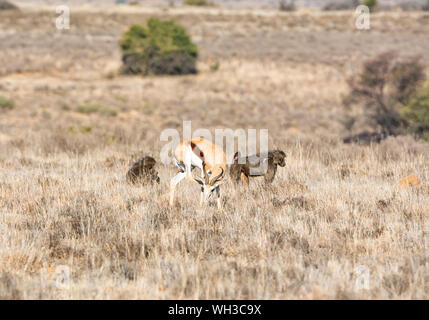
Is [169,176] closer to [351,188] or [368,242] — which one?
[351,188]

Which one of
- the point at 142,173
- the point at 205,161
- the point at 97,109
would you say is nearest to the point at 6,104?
the point at 97,109

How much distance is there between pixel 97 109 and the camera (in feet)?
72.6

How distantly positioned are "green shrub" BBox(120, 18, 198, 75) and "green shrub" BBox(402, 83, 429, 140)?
17738mm

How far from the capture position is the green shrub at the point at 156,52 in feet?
102

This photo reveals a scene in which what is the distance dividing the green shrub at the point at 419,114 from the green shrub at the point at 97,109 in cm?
1224

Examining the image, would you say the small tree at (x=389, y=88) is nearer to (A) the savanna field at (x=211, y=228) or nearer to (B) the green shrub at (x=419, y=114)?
(B) the green shrub at (x=419, y=114)

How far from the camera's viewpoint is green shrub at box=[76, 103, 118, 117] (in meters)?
21.7

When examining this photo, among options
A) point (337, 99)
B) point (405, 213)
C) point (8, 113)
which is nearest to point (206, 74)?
point (337, 99)

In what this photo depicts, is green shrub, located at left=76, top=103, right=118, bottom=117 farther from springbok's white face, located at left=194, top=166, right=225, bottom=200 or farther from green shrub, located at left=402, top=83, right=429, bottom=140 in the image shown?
springbok's white face, located at left=194, top=166, right=225, bottom=200

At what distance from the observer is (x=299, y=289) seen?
142 inches

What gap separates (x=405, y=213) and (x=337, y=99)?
21843 millimetres

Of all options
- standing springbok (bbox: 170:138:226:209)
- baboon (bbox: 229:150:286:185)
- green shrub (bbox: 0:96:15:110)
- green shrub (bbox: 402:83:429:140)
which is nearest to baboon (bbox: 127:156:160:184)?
baboon (bbox: 229:150:286:185)

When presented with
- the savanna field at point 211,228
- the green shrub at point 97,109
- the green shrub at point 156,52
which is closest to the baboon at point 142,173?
the savanna field at point 211,228

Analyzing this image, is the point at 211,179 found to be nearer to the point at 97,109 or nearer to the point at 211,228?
the point at 211,228
